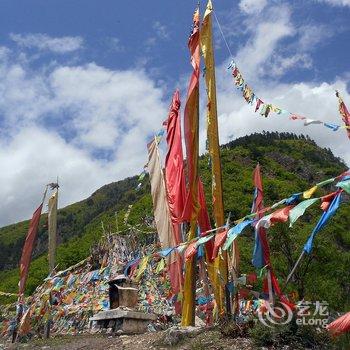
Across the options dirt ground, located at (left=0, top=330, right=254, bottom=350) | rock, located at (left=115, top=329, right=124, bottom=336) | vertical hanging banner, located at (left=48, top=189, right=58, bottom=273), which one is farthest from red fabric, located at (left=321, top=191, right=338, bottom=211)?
vertical hanging banner, located at (left=48, top=189, right=58, bottom=273)

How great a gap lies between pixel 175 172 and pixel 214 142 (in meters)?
1.20

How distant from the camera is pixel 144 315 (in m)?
13.6

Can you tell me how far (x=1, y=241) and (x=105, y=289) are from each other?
125328 mm

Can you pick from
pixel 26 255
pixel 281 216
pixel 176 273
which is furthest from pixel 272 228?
pixel 281 216

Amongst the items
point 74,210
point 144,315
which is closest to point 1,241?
point 74,210

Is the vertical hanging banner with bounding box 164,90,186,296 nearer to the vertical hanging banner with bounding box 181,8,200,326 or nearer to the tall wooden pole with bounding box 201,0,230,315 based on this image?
the vertical hanging banner with bounding box 181,8,200,326

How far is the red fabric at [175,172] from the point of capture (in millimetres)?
10984

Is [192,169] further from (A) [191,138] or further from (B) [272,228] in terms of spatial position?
(B) [272,228]

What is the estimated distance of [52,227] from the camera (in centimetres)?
1800

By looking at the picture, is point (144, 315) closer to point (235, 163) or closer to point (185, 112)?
point (185, 112)

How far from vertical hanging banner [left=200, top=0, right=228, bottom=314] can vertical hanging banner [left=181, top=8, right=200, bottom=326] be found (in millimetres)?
408

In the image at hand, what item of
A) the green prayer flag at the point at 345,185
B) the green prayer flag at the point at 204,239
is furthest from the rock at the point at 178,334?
the green prayer flag at the point at 345,185

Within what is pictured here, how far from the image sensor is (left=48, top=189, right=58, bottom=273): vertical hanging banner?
57.5 feet

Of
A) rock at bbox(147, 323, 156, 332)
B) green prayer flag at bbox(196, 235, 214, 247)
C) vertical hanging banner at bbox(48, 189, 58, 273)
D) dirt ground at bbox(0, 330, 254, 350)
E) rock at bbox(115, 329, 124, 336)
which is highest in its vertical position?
vertical hanging banner at bbox(48, 189, 58, 273)
